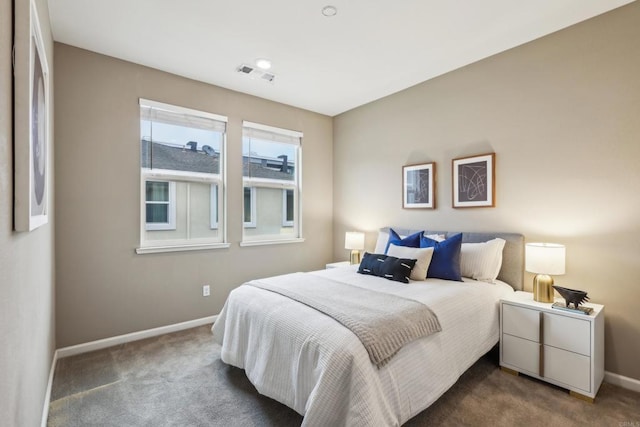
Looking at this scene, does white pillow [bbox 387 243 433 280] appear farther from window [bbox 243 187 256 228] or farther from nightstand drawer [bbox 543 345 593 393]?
window [bbox 243 187 256 228]

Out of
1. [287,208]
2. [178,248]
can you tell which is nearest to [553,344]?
[287,208]

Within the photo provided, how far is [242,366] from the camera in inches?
87.8

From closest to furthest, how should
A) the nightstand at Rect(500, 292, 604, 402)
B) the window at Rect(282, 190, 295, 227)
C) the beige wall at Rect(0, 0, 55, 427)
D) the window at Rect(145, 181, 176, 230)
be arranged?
the beige wall at Rect(0, 0, 55, 427) → the nightstand at Rect(500, 292, 604, 402) → the window at Rect(145, 181, 176, 230) → the window at Rect(282, 190, 295, 227)

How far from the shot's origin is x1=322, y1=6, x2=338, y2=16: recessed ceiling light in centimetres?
226

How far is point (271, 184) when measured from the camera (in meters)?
4.07

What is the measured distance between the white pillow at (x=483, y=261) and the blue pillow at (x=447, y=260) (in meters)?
0.11

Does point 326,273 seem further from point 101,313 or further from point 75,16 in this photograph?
point 75,16

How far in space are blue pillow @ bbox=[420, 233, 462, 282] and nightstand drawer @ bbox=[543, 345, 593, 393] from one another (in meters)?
0.79

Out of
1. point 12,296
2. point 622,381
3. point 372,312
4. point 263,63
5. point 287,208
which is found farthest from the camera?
point 287,208

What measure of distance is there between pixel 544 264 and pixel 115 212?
3.70 metres

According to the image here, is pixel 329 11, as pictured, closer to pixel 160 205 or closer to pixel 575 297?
pixel 160 205

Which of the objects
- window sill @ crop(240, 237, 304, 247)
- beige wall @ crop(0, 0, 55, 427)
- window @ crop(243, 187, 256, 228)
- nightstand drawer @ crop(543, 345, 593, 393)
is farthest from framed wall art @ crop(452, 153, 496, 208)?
beige wall @ crop(0, 0, 55, 427)

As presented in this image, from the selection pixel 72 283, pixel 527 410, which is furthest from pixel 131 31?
pixel 527 410

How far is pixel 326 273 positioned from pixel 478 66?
2512mm
